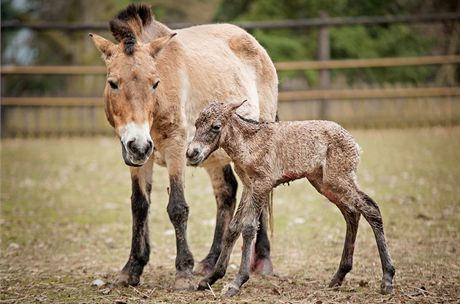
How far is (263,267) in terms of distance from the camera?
6.79 meters

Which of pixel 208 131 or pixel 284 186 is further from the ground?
pixel 208 131

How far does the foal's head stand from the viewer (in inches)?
213

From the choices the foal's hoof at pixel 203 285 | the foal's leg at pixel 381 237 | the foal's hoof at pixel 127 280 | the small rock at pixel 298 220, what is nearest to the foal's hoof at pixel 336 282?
the foal's leg at pixel 381 237

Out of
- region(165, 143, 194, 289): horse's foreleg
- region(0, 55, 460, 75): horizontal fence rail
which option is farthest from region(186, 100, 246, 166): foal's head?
region(0, 55, 460, 75): horizontal fence rail

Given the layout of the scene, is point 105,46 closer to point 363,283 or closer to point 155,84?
point 155,84

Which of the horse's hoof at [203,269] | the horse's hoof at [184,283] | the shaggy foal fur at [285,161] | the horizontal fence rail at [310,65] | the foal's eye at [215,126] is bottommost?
the horse's hoof at [203,269]

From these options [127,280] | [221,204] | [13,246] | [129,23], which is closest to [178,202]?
[127,280]

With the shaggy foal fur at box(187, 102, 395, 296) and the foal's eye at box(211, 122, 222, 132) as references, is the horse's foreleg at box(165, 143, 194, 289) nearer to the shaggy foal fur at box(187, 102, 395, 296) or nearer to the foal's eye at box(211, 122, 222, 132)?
the shaggy foal fur at box(187, 102, 395, 296)

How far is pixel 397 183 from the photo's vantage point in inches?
454

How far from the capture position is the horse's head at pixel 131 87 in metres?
5.43

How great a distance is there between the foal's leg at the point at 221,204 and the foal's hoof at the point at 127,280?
0.80 meters

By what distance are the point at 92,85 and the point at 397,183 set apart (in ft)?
31.3

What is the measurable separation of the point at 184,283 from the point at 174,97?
1.50 metres

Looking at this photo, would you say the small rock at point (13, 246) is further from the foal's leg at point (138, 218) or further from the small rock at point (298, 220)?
the small rock at point (298, 220)
